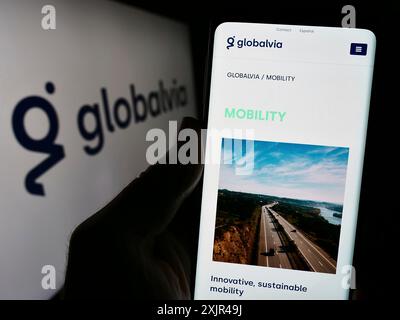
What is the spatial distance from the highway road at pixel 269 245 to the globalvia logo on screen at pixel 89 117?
0.73 metres

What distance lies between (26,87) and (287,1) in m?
0.73

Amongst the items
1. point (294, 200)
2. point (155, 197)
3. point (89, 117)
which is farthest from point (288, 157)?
point (89, 117)

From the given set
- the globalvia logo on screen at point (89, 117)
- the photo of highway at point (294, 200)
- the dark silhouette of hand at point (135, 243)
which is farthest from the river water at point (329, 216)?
the globalvia logo on screen at point (89, 117)

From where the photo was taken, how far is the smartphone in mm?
482

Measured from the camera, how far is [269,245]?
490mm

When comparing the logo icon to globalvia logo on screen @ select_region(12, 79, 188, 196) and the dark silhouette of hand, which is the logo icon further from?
globalvia logo on screen @ select_region(12, 79, 188, 196)

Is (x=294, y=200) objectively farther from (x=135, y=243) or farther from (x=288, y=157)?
(x=135, y=243)

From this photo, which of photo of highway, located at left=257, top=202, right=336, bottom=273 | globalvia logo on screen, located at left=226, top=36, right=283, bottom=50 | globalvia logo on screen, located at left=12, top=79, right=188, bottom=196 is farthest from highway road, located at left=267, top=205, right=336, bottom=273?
globalvia logo on screen, located at left=12, top=79, right=188, bottom=196

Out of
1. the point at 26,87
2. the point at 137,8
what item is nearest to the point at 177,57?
the point at 137,8

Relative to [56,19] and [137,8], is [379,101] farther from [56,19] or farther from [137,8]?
[137,8]

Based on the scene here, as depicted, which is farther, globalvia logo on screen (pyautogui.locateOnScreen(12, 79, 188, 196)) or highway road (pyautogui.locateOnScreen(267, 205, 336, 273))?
globalvia logo on screen (pyautogui.locateOnScreen(12, 79, 188, 196))

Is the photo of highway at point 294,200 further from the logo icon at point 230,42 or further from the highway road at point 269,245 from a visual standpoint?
the logo icon at point 230,42

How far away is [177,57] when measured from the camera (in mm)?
1914

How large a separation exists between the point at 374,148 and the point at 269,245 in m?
0.15
